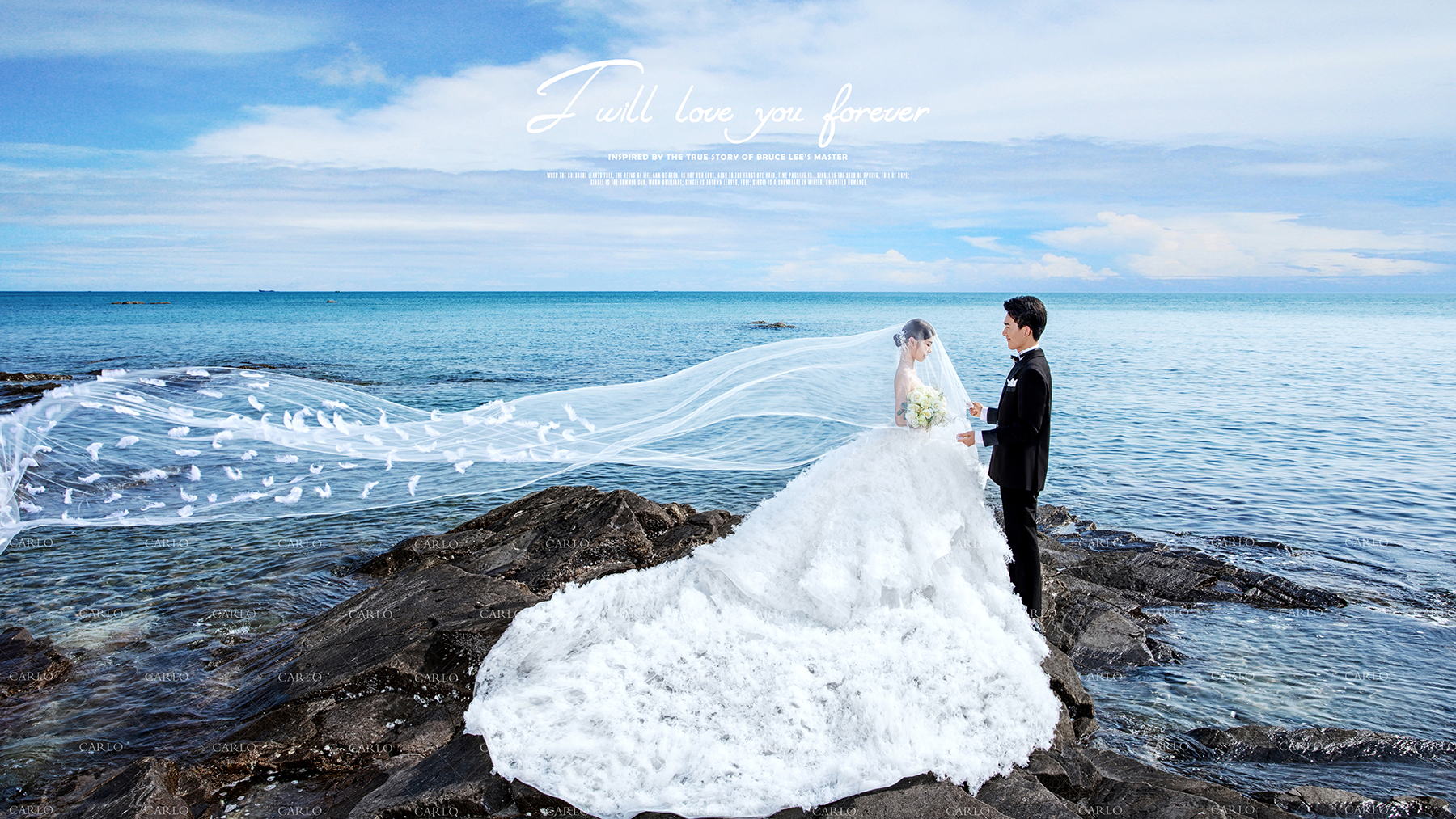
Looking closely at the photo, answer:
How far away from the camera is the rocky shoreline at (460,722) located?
4.29 m

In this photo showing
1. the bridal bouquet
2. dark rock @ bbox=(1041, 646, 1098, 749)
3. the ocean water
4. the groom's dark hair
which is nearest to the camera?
dark rock @ bbox=(1041, 646, 1098, 749)

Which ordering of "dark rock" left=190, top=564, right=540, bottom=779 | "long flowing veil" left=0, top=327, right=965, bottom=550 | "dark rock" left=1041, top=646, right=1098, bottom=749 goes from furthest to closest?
"long flowing veil" left=0, top=327, right=965, bottom=550 → "dark rock" left=1041, top=646, right=1098, bottom=749 → "dark rock" left=190, top=564, right=540, bottom=779

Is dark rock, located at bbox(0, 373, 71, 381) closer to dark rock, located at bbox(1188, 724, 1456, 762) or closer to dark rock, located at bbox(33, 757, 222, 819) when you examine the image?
dark rock, located at bbox(33, 757, 222, 819)

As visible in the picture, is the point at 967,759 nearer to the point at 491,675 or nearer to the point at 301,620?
the point at 491,675

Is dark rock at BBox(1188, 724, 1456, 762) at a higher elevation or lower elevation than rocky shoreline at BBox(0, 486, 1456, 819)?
lower

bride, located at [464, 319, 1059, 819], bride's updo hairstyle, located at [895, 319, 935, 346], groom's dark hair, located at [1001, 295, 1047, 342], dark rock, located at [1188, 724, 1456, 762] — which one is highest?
groom's dark hair, located at [1001, 295, 1047, 342]

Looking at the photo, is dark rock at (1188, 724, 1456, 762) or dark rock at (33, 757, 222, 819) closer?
dark rock at (33, 757, 222, 819)

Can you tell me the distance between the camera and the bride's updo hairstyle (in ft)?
20.3

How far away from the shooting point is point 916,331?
20.4 ft

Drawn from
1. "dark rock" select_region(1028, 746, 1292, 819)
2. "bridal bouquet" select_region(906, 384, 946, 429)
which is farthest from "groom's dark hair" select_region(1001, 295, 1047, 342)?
"dark rock" select_region(1028, 746, 1292, 819)

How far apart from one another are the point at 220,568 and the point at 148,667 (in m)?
2.79

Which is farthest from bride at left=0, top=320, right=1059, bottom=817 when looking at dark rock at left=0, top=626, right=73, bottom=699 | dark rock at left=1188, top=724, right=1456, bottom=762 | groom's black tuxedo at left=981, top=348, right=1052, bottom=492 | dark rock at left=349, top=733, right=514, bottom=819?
dark rock at left=0, top=626, right=73, bottom=699

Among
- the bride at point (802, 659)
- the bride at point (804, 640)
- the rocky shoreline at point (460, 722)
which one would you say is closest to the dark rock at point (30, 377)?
the bride at point (804, 640)

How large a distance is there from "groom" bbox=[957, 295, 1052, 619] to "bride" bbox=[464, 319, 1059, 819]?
0.87ft
